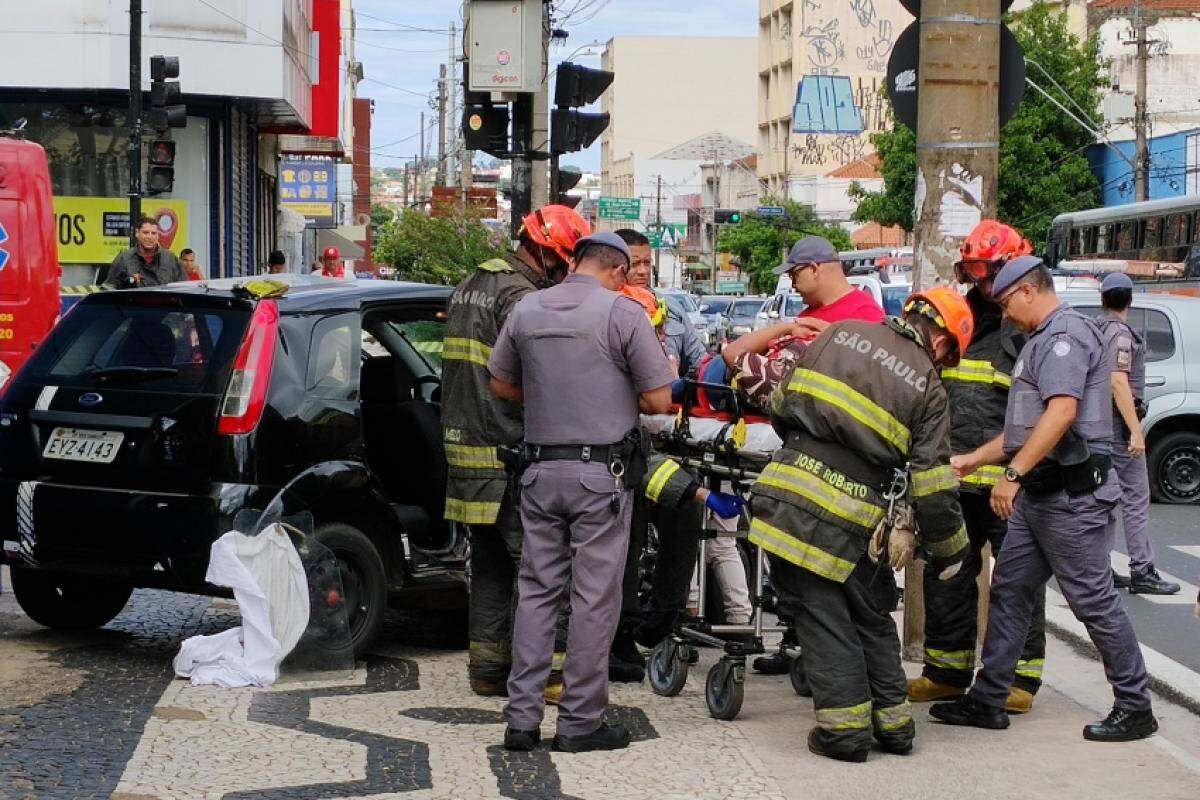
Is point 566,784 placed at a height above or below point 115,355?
→ below

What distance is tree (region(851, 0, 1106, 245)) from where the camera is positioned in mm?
55562

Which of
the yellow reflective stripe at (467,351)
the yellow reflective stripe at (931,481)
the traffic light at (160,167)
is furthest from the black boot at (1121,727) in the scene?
the traffic light at (160,167)

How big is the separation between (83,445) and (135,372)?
1.21 feet

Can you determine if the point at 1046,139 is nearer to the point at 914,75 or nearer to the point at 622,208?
the point at 622,208

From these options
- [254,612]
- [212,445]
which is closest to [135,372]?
[212,445]

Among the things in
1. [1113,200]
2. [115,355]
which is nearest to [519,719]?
[115,355]

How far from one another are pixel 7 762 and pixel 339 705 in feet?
4.65

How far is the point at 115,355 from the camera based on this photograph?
302 inches

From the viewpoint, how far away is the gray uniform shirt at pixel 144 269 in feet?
48.1

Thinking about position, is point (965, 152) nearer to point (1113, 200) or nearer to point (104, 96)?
point (104, 96)

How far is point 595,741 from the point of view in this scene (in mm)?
6301

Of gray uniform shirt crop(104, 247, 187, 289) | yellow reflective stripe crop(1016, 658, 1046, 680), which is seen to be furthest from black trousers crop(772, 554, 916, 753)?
gray uniform shirt crop(104, 247, 187, 289)

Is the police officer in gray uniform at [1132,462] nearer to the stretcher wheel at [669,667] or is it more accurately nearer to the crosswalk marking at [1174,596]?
the crosswalk marking at [1174,596]

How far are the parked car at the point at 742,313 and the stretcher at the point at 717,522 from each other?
32.0 m
